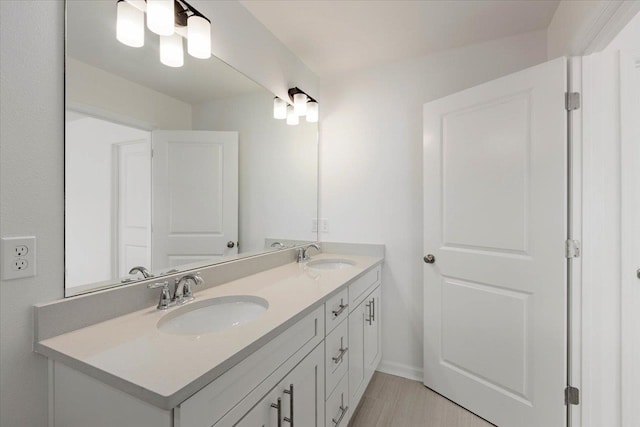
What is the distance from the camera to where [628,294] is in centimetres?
129

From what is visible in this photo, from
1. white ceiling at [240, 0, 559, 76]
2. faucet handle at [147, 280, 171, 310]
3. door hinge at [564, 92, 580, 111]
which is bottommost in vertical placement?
faucet handle at [147, 280, 171, 310]

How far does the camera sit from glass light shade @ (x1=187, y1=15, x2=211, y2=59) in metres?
1.24

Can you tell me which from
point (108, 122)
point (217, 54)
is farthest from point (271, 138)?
point (108, 122)

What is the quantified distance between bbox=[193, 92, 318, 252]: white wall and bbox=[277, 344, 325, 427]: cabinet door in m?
0.74

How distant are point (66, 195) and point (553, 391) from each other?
2.21m

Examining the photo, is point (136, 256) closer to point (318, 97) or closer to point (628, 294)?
point (318, 97)

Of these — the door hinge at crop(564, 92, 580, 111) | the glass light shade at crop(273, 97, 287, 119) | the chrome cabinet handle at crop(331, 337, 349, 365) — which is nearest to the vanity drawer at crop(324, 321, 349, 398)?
the chrome cabinet handle at crop(331, 337, 349, 365)

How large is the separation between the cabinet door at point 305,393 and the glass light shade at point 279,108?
1.46 meters

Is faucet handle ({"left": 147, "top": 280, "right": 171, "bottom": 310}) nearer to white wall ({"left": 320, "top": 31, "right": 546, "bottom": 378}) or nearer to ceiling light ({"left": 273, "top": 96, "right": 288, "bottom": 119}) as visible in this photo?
ceiling light ({"left": 273, "top": 96, "right": 288, "bottom": 119})

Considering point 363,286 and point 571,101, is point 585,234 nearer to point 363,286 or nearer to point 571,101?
point 571,101

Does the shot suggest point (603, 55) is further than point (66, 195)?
Yes

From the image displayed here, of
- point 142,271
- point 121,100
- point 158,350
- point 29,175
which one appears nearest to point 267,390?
point 158,350

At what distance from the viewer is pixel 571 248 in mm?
1368

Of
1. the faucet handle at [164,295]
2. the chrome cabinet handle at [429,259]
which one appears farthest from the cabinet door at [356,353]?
the faucet handle at [164,295]
